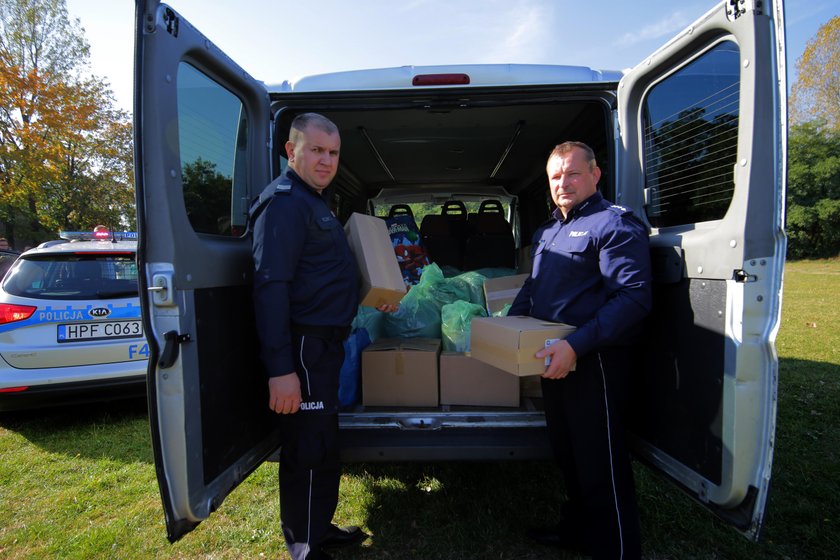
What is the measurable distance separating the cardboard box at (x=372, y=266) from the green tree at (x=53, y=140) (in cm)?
1865

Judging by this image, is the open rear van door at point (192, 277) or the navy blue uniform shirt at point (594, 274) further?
the navy blue uniform shirt at point (594, 274)

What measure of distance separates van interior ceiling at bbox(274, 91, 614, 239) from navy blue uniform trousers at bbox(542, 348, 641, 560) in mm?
917

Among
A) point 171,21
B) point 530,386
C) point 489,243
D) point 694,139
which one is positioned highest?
point 171,21

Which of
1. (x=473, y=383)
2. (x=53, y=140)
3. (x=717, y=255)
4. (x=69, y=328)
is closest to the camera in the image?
(x=717, y=255)

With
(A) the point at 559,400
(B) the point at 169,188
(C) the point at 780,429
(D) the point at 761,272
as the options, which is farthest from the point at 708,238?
(C) the point at 780,429

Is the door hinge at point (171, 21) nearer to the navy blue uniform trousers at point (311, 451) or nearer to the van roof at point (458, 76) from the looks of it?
the van roof at point (458, 76)

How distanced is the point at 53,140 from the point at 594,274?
20.1 meters

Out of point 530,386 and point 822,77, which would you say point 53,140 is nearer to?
point 530,386

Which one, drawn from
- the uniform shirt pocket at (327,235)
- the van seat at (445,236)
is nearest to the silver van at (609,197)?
the uniform shirt pocket at (327,235)

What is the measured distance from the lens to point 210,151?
2.01 meters

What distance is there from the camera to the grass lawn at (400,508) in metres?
2.31

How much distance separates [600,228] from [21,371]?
165 inches

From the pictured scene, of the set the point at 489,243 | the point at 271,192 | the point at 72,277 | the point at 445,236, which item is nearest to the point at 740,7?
the point at 271,192

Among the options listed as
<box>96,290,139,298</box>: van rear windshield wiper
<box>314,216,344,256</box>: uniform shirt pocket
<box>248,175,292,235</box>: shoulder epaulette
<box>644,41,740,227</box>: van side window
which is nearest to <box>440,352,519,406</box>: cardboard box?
<box>314,216,344,256</box>: uniform shirt pocket
